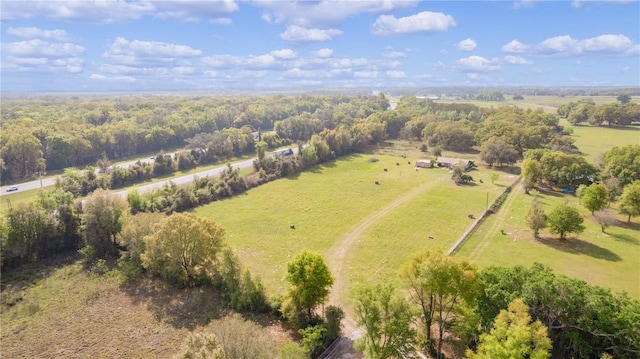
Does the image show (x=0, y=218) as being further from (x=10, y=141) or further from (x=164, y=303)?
(x=10, y=141)

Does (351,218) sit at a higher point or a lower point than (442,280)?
lower

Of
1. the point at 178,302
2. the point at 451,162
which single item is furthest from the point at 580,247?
the point at 178,302

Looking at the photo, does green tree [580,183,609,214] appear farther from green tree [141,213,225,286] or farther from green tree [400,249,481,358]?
green tree [141,213,225,286]

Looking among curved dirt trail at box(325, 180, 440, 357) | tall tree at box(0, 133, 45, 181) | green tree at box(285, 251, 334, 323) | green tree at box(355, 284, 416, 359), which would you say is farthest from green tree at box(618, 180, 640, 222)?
tall tree at box(0, 133, 45, 181)

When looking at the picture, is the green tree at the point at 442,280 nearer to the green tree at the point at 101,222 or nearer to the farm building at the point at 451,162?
the green tree at the point at 101,222

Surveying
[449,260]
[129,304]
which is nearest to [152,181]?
[129,304]

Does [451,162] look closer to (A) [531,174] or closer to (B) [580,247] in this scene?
(A) [531,174]
